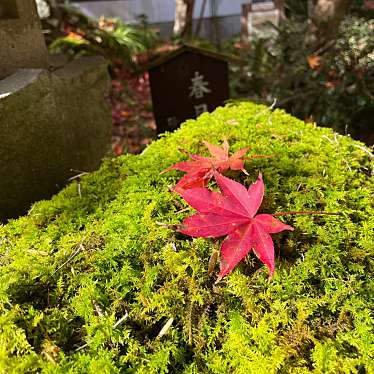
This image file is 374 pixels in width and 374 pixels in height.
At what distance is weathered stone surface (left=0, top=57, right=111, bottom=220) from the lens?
199 cm

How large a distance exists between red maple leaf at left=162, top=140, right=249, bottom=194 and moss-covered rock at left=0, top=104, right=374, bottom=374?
0.07 m

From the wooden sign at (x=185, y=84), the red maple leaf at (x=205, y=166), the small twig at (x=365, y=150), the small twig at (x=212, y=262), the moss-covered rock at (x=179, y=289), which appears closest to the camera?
the moss-covered rock at (x=179, y=289)

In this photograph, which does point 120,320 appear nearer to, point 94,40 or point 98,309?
point 98,309

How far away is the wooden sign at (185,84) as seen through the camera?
414 centimetres

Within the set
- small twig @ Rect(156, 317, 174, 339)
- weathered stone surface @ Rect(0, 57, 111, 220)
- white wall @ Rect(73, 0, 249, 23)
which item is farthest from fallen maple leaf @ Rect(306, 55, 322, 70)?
white wall @ Rect(73, 0, 249, 23)

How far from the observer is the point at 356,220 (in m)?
1.40

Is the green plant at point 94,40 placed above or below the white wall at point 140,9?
below

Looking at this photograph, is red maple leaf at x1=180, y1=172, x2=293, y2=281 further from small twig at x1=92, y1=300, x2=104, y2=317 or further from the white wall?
the white wall

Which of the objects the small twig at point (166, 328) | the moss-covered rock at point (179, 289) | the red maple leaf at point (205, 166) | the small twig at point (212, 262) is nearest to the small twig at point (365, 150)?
the moss-covered rock at point (179, 289)

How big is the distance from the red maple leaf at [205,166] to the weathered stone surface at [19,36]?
145cm

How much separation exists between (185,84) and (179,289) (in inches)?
132

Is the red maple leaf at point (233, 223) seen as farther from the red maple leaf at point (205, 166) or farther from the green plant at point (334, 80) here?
the green plant at point (334, 80)

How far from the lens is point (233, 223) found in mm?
1197

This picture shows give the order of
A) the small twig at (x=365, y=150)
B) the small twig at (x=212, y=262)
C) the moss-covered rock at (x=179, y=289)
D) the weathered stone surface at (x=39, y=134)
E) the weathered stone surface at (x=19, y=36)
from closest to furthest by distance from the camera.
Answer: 1. the moss-covered rock at (x=179, y=289)
2. the small twig at (x=212, y=262)
3. the small twig at (x=365, y=150)
4. the weathered stone surface at (x=39, y=134)
5. the weathered stone surface at (x=19, y=36)
